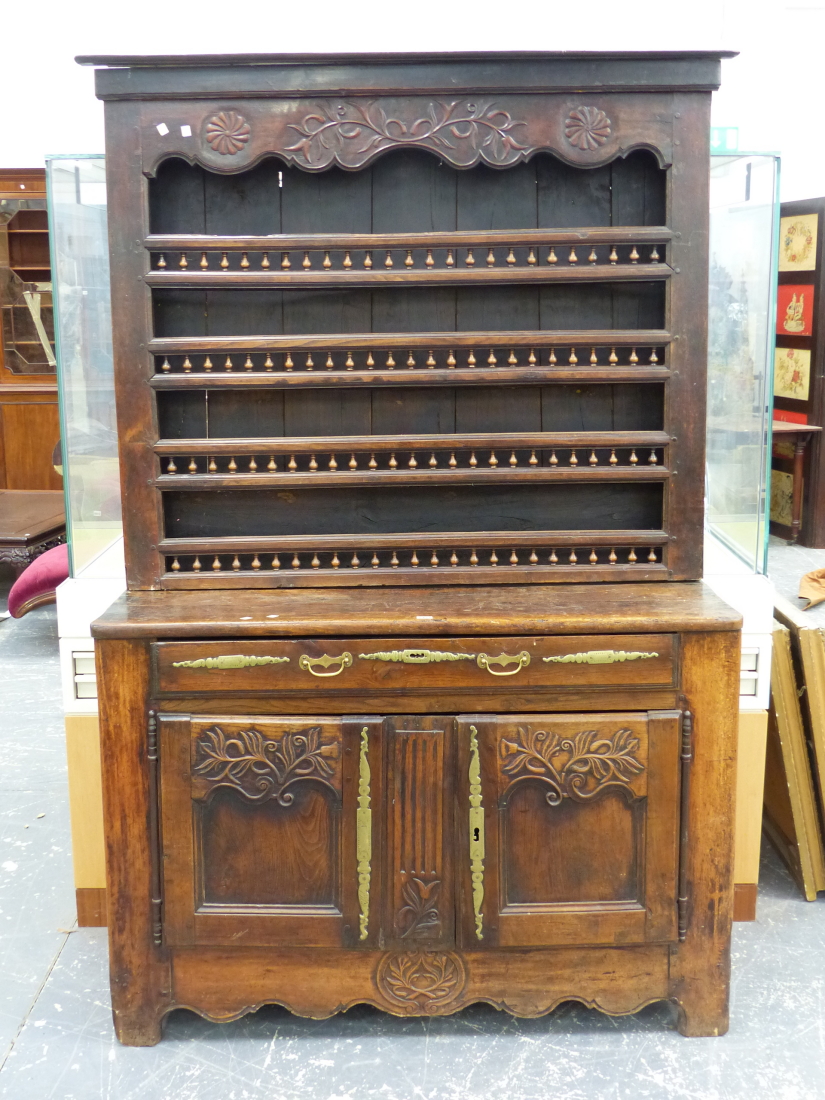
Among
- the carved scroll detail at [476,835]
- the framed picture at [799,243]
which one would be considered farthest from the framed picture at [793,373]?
the carved scroll detail at [476,835]

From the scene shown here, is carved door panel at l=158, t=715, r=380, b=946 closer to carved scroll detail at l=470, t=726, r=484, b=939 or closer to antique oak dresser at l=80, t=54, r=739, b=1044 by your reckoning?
antique oak dresser at l=80, t=54, r=739, b=1044

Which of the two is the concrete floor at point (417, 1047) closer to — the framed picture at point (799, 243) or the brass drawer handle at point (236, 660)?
the brass drawer handle at point (236, 660)

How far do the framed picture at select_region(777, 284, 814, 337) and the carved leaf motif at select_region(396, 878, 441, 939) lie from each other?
5.59 metres

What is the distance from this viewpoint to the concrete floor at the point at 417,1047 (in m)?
2.19

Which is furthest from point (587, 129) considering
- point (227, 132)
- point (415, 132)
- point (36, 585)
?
point (36, 585)

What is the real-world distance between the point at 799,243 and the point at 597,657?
5.71 metres

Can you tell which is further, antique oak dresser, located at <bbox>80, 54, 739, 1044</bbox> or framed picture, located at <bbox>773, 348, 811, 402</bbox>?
framed picture, located at <bbox>773, 348, 811, 402</bbox>

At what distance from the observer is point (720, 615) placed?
2.25 metres

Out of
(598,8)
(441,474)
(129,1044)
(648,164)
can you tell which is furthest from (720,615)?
(598,8)

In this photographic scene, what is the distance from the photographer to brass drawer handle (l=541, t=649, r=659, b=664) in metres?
2.24

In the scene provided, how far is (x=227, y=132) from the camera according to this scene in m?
2.33

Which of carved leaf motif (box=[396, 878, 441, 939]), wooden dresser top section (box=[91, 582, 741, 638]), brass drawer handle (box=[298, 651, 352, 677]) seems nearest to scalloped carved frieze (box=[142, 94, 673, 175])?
wooden dresser top section (box=[91, 582, 741, 638])

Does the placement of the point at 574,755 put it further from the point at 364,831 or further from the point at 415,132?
the point at 415,132

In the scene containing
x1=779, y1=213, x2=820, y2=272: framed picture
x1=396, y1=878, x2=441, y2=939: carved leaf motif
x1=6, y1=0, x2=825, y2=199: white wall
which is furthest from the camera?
x1=779, y1=213, x2=820, y2=272: framed picture
